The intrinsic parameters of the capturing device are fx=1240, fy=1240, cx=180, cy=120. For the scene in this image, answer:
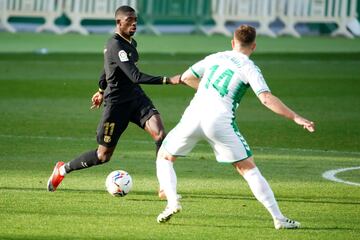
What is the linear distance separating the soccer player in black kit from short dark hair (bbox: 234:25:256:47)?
1999 millimetres

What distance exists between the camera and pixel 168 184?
10.6 meters

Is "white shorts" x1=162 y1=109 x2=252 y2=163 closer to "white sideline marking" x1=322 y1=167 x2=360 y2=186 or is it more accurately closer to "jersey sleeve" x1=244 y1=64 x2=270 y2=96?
"jersey sleeve" x1=244 y1=64 x2=270 y2=96

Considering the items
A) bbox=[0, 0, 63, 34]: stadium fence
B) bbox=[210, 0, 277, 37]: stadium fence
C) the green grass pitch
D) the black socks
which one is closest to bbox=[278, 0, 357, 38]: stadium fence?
bbox=[210, 0, 277, 37]: stadium fence

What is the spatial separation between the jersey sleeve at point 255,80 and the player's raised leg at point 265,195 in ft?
2.11

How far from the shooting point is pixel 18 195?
39.2ft

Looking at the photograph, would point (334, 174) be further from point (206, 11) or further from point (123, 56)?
point (206, 11)

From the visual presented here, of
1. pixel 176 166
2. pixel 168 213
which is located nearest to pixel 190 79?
pixel 168 213

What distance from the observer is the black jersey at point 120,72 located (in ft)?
39.2

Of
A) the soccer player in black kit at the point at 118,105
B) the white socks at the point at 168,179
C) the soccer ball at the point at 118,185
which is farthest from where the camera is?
the soccer player in black kit at the point at 118,105

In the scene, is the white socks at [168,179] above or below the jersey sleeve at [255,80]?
below

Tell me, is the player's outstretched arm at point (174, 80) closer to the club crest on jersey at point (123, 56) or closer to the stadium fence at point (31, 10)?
the club crest on jersey at point (123, 56)

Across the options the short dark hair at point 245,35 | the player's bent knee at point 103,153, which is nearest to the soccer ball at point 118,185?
the player's bent knee at point 103,153

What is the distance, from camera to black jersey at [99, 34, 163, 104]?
11938mm

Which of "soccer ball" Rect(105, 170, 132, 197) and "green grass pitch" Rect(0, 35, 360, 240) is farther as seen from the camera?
"soccer ball" Rect(105, 170, 132, 197)
